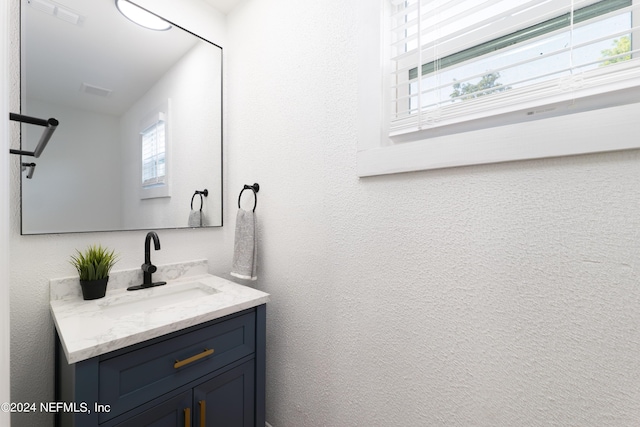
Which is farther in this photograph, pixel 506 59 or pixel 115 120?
pixel 115 120

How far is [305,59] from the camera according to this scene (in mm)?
1159

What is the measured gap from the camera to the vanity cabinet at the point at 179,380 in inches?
28.3

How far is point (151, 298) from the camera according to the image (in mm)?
1180

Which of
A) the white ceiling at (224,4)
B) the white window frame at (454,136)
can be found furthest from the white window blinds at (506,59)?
the white ceiling at (224,4)

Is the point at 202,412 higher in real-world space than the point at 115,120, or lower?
lower

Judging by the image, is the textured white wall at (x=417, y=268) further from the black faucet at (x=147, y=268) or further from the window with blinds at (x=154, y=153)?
the black faucet at (x=147, y=268)

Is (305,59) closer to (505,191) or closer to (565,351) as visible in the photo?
(505,191)

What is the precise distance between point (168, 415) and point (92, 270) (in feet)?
→ 2.06

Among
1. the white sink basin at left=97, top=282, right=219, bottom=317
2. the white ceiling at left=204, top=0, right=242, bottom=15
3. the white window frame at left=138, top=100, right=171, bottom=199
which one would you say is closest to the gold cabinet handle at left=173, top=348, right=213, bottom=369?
the white sink basin at left=97, top=282, right=219, bottom=317

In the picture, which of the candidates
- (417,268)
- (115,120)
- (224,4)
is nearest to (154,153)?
(115,120)

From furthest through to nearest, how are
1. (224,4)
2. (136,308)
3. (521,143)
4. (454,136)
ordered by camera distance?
(224,4) < (136,308) < (454,136) < (521,143)

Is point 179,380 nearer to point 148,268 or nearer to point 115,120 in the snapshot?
point 148,268

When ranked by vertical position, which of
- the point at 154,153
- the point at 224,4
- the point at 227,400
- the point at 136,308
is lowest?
the point at 227,400

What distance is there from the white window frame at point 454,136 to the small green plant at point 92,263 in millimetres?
1098
